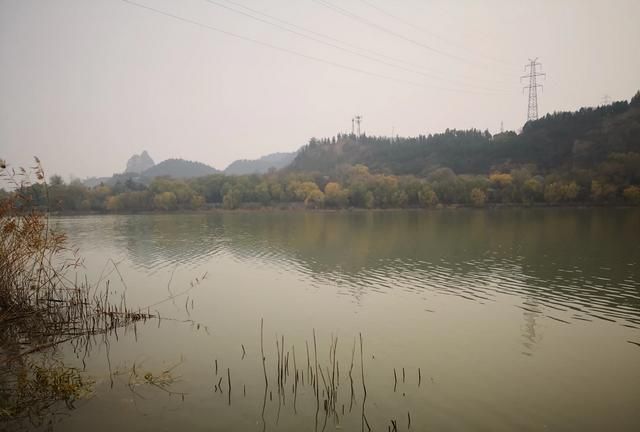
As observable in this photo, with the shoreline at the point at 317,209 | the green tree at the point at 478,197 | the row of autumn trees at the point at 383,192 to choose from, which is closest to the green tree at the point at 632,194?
the row of autumn trees at the point at 383,192

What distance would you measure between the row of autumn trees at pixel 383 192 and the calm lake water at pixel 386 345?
80097 millimetres

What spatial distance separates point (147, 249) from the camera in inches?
1435

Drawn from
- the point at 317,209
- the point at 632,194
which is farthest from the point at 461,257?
the point at 317,209

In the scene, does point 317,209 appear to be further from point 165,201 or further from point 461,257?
point 461,257

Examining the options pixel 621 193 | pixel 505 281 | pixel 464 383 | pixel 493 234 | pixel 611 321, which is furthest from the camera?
pixel 621 193

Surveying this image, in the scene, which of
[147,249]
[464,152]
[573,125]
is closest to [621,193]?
[573,125]

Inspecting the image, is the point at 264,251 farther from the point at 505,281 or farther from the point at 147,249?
the point at 505,281

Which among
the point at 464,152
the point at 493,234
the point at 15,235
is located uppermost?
the point at 464,152

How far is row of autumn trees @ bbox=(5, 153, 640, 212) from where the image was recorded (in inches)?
3775

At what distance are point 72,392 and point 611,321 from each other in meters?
18.7

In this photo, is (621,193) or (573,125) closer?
(621,193)

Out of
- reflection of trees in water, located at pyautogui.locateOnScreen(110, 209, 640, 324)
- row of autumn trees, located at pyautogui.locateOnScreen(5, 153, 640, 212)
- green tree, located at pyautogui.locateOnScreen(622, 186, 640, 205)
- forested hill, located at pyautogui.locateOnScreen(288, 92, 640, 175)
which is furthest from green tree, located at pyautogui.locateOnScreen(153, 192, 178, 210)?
green tree, located at pyautogui.locateOnScreen(622, 186, 640, 205)

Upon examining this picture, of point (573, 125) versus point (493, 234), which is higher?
point (573, 125)

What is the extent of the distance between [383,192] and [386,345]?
105 meters
